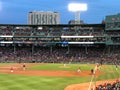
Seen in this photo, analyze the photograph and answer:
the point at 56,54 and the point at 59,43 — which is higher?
the point at 59,43

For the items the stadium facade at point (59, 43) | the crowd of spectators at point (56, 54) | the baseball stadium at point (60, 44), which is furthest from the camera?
the stadium facade at point (59, 43)

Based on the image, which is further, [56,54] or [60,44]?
[60,44]

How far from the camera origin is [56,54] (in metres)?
84.3

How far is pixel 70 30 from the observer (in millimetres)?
91250

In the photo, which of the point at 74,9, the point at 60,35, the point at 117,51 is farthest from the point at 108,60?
the point at 74,9

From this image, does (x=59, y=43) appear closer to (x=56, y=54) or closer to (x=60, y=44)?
(x=60, y=44)

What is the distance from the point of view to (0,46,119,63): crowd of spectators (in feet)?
262

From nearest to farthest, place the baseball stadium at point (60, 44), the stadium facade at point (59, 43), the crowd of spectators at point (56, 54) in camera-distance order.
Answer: the crowd of spectators at point (56, 54)
the baseball stadium at point (60, 44)
the stadium facade at point (59, 43)

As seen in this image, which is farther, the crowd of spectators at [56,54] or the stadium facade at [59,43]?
the stadium facade at [59,43]

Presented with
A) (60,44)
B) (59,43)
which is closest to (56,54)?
(59,43)

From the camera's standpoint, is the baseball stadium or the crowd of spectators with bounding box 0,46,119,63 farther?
the baseball stadium

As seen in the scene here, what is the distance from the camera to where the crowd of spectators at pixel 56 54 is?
80000 millimetres

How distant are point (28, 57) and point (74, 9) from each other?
25.1 meters

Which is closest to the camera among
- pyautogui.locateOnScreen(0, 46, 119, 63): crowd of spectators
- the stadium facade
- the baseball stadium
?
pyautogui.locateOnScreen(0, 46, 119, 63): crowd of spectators
